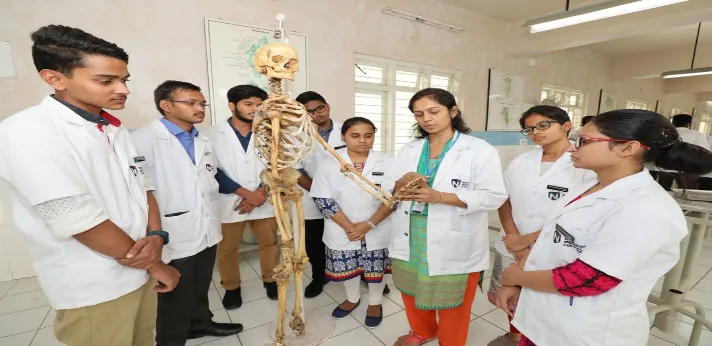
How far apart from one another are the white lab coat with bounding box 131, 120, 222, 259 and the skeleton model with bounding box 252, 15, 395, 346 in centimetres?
46

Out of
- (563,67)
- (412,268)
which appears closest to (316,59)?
(412,268)

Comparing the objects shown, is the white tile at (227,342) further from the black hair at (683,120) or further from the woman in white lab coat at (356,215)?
the black hair at (683,120)

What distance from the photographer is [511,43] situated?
17.6 feet

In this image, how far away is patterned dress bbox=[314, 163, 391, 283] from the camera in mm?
2064

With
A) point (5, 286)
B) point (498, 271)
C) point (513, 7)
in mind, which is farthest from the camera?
point (513, 7)

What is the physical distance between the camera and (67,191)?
912 millimetres

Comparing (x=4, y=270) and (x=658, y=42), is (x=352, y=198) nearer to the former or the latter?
(x=4, y=270)

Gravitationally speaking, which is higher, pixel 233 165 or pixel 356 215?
pixel 233 165

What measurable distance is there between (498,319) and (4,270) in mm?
4015

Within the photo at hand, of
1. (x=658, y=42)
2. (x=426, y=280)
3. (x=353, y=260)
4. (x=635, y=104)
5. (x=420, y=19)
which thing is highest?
(x=658, y=42)

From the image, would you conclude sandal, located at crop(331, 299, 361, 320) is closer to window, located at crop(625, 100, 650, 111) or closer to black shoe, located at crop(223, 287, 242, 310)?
black shoe, located at crop(223, 287, 242, 310)

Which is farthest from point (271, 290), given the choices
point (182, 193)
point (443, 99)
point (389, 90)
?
point (389, 90)

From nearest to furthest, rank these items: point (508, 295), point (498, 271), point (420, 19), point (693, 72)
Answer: point (508, 295), point (498, 271), point (420, 19), point (693, 72)

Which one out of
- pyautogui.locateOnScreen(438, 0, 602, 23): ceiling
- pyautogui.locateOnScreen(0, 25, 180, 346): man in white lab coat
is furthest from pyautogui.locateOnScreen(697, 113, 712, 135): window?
pyautogui.locateOnScreen(0, 25, 180, 346): man in white lab coat
